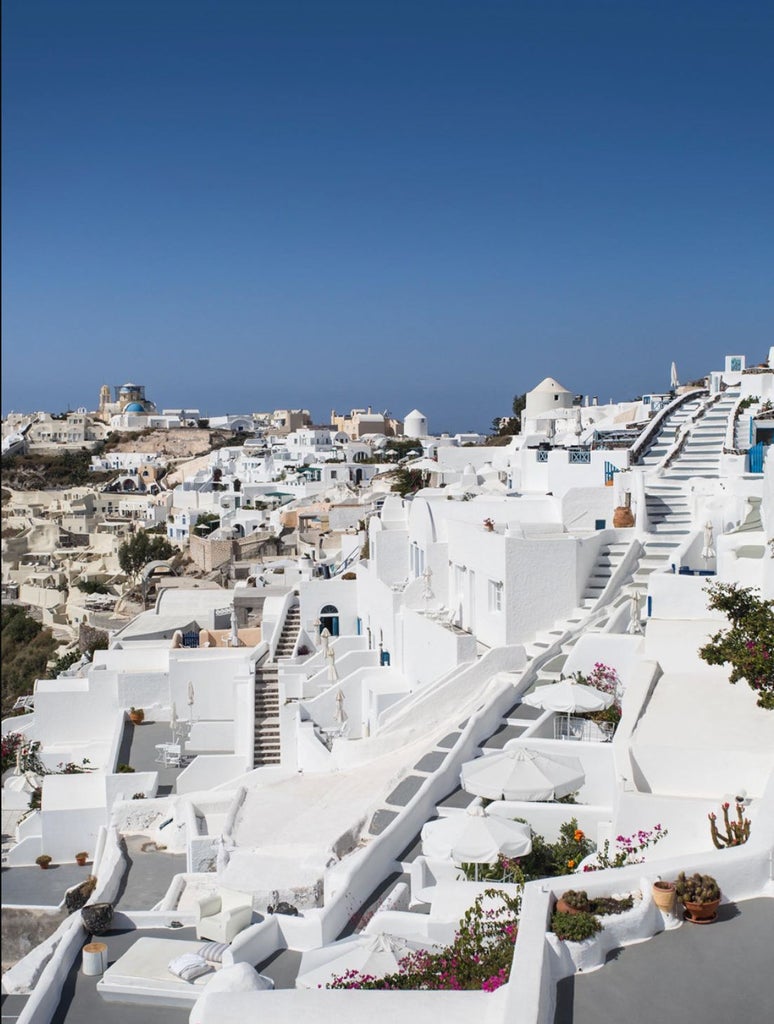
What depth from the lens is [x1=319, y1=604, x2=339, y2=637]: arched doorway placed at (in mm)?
24172

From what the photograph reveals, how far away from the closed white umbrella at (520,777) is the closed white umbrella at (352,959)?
7.86 ft

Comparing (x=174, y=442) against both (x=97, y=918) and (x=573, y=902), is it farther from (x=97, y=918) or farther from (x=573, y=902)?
(x=573, y=902)

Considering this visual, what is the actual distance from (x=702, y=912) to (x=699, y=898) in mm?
95

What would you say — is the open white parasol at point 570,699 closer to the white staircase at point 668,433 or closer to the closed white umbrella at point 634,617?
the closed white umbrella at point 634,617

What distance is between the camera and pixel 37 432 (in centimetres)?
12225

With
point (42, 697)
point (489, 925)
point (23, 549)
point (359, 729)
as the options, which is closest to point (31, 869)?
point (42, 697)

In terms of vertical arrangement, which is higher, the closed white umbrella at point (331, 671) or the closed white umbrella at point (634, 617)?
the closed white umbrella at point (634, 617)

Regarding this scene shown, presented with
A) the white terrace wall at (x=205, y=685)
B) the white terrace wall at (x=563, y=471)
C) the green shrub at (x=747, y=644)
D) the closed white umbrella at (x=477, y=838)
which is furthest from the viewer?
the white terrace wall at (x=563, y=471)

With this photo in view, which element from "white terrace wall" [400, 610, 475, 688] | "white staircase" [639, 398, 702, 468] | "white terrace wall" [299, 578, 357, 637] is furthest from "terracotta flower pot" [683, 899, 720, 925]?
"white terrace wall" [299, 578, 357, 637]

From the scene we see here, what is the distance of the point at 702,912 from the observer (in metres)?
6.59

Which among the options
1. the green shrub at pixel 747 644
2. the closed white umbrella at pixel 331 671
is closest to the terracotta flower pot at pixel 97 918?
the green shrub at pixel 747 644

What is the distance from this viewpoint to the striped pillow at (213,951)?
26.9ft

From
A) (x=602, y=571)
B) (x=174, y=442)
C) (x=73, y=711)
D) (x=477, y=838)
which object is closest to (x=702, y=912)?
(x=477, y=838)

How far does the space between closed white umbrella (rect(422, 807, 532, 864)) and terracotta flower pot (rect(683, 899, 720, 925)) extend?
2577 millimetres
